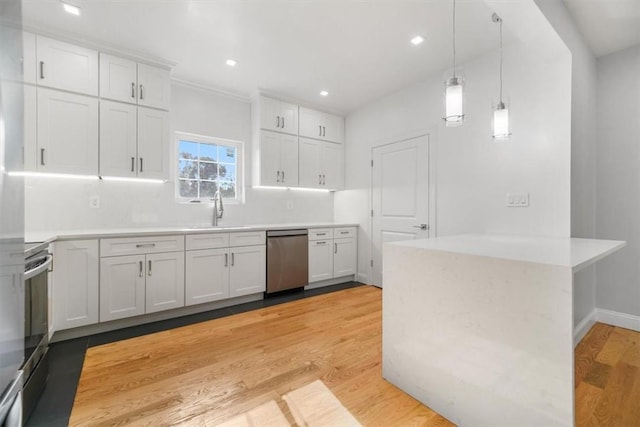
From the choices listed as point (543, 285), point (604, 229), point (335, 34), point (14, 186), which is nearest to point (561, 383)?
point (543, 285)

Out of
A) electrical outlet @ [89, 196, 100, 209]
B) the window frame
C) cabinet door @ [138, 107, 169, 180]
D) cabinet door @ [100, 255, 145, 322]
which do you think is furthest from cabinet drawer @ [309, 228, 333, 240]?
electrical outlet @ [89, 196, 100, 209]

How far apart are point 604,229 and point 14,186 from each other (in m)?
4.14

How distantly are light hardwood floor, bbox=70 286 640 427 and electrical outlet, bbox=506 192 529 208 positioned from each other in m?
1.28

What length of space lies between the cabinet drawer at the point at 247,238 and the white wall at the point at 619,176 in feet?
11.9

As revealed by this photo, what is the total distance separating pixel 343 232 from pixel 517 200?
7.50 ft

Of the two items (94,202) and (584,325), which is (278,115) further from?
(584,325)

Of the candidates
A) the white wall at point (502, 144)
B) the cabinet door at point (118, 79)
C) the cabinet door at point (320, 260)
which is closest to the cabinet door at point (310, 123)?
the white wall at point (502, 144)

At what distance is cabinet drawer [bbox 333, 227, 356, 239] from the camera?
4195mm

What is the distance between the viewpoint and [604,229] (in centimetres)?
279

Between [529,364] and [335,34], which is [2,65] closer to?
[529,364]

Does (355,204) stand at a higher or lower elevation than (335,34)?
lower

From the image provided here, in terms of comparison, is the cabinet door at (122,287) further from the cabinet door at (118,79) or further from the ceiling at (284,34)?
the ceiling at (284,34)

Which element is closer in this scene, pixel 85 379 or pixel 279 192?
pixel 85 379

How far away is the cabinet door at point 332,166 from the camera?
447 cm
